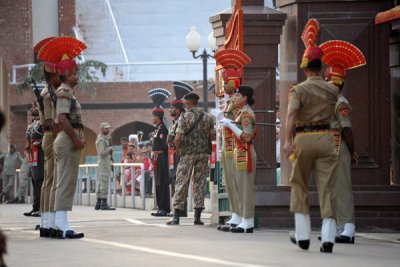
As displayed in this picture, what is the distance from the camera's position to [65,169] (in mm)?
16547

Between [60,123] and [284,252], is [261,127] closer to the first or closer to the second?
[60,123]

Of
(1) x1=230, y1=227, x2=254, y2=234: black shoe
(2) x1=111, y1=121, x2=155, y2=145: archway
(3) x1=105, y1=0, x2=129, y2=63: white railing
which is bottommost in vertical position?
(1) x1=230, y1=227, x2=254, y2=234: black shoe

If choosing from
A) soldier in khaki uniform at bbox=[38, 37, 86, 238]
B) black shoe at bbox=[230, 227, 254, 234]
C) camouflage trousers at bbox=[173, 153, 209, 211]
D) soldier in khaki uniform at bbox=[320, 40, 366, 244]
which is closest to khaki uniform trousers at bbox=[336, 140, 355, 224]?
soldier in khaki uniform at bbox=[320, 40, 366, 244]

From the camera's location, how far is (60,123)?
1627 cm

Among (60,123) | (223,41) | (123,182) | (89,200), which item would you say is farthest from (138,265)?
(89,200)

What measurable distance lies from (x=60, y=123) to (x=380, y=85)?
198 inches

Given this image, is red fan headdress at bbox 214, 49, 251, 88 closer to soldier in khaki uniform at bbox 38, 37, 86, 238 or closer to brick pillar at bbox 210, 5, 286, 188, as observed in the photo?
brick pillar at bbox 210, 5, 286, 188

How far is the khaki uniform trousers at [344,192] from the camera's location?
1642 centimetres

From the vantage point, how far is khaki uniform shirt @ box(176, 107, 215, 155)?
21047 millimetres

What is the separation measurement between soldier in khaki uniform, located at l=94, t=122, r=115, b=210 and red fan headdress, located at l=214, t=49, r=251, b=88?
451 inches

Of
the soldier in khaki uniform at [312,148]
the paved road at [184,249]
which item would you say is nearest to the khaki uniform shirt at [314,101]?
the soldier in khaki uniform at [312,148]

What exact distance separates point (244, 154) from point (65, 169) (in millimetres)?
2700

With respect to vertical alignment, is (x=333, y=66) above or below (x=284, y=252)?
above

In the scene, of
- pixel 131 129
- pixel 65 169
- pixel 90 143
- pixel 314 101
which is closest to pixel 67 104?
pixel 65 169
